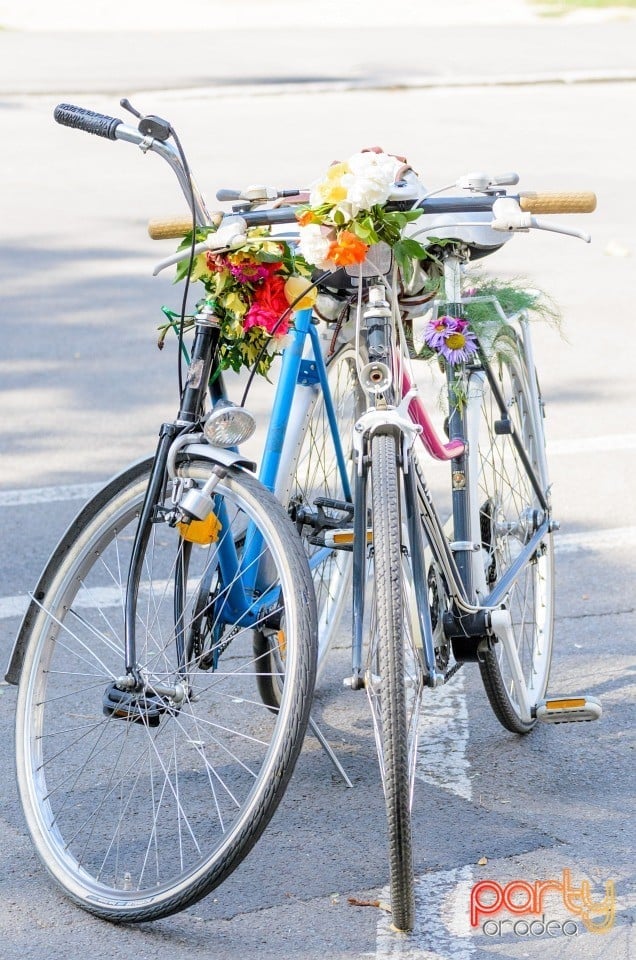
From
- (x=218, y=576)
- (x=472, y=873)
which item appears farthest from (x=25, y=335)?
(x=472, y=873)

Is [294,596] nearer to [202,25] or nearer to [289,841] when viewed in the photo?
[289,841]

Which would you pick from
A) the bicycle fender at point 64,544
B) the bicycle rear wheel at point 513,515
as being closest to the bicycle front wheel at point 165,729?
the bicycle fender at point 64,544

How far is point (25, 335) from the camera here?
25.2ft

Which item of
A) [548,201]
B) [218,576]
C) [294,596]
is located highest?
[548,201]

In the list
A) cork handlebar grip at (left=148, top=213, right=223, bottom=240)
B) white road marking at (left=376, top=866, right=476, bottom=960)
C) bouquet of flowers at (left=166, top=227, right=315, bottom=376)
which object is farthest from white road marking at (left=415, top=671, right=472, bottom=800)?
cork handlebar grip at (left=148, top=213, right=223, bottom=240)

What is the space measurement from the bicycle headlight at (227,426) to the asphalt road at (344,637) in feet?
3.32

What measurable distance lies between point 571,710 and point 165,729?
108 cm

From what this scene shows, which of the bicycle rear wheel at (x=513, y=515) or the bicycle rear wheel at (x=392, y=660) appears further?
the bicycle rear wheel at (x=513, y=515)

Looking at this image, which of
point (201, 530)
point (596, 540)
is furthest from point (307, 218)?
point (596, 540)

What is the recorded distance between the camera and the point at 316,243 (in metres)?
2.71

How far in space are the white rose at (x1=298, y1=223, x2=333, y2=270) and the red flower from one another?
11 cm

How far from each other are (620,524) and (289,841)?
2481 millimetres

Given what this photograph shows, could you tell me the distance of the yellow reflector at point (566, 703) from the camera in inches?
133

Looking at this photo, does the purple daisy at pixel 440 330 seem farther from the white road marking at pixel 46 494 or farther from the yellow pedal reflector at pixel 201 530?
the white road marking at pixel 46 494
